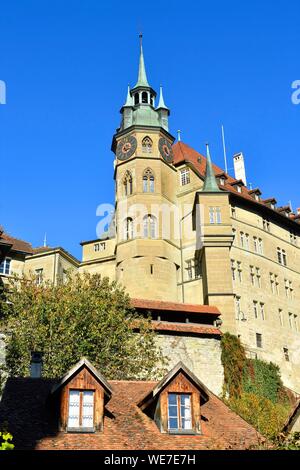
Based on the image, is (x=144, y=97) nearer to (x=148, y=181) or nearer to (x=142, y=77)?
(x=142, y=77)

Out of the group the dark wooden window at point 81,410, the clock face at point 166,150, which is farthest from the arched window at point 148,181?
the dark wooden window at point 81,410

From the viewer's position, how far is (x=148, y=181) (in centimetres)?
5175

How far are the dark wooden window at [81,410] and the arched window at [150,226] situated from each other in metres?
32.4

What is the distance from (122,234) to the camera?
51.2 metres

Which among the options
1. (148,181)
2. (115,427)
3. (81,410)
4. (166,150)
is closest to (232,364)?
(148,181)

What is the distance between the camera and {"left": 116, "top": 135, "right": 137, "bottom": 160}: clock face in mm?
52906

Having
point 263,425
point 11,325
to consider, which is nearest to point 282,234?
point 263,425

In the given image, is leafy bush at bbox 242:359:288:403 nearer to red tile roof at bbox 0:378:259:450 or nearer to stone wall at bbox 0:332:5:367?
stone wall at bbox 0:332:5:367

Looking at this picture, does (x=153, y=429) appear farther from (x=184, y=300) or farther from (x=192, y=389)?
(x=184, y=300)

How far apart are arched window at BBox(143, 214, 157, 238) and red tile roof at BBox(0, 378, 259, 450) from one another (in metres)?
30.0

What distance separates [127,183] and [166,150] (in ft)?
15.9

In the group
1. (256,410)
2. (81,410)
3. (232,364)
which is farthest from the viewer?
(232,364)

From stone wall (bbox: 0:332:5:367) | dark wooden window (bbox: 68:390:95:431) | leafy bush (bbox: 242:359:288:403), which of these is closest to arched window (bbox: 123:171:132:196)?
leafy bush (bbox: 242:359:288:403)

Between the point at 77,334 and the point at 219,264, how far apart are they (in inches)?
757
